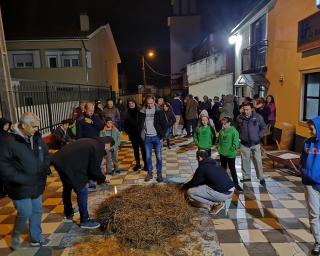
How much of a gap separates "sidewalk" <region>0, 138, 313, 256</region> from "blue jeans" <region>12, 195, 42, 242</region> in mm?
238

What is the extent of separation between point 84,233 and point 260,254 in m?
2.48

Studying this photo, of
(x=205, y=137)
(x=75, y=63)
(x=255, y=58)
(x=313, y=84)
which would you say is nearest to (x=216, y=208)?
(x=205, y=137)

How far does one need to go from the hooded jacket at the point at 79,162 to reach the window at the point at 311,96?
630 centimetres

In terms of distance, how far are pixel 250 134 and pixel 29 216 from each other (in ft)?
14.1

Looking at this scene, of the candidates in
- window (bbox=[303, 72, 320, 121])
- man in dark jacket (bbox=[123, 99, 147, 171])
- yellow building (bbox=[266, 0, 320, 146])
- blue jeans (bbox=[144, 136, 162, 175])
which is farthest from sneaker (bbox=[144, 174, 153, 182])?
window (bbox=[303, 72, 320, 121])

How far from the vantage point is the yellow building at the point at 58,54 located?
20.4 meters

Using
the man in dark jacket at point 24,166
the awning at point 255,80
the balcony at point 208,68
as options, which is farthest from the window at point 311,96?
the balcony at point 208,68

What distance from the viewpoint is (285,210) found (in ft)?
15.5

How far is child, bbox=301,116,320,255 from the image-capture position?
330 cm

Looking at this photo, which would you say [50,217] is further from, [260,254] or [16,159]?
[260,254]

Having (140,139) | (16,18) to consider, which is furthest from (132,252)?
(16,18)

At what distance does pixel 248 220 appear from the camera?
4418 millimetres

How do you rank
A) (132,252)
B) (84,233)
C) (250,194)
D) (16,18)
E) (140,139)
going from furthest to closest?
(16,18) < (140,139) < (250,194) < (84,233) < (132,252)

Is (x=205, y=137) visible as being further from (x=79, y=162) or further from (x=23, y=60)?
(x=23, y=60)
